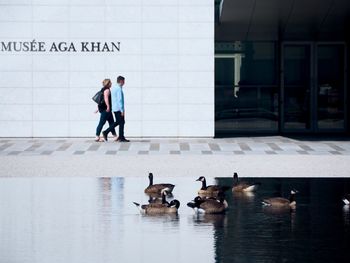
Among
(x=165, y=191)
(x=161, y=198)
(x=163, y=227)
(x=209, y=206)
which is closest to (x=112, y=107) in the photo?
(x=165, y=191)

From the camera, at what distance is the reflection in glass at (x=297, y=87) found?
33500 millimetres

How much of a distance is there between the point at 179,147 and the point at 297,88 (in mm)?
7274

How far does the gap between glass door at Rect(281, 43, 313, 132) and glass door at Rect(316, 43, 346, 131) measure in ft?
1.15

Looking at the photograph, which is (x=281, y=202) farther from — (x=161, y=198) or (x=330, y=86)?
(x=330, y=86)

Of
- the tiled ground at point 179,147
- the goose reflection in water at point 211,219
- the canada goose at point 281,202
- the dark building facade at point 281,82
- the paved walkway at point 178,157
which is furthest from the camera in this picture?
the dark building facade at point 281,82

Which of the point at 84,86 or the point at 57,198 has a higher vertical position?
the point at 84,86

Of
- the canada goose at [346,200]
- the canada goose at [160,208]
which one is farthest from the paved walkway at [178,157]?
the canada goose at [160,208]

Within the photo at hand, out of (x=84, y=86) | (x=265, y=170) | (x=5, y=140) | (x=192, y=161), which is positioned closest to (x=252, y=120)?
(x=84, y=86)

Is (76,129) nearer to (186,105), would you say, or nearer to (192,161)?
(186,105)

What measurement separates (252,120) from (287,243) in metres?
21.8

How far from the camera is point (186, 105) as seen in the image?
30594 millimetres

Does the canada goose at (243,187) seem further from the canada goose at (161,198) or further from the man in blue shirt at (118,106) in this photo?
the man in blue shirt at (118,106)

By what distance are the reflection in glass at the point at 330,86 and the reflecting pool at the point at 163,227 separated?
16.2 metres

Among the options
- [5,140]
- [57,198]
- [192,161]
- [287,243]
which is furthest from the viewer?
[5,140]
